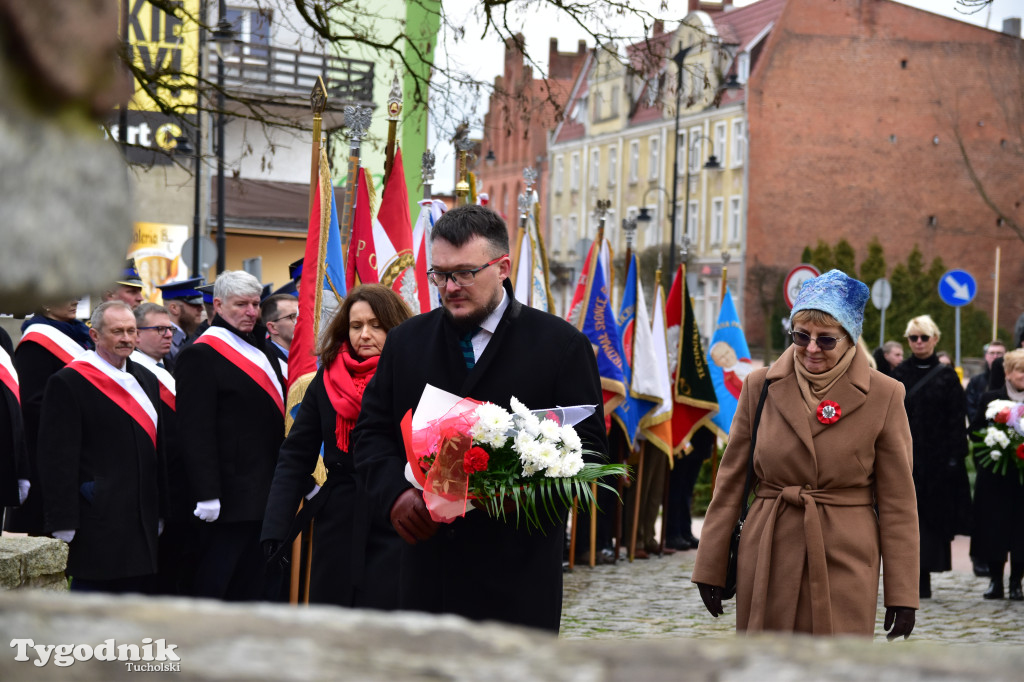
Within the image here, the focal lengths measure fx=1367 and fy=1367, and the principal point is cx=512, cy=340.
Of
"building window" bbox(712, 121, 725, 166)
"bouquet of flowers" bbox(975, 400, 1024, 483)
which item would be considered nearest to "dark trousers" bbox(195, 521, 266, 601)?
"bouquet of flowers" bbox(975, 400, 1024, 483)

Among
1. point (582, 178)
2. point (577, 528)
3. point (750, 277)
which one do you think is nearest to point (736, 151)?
point (750, 277)

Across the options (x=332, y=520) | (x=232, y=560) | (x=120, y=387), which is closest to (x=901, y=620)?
(x=332, y=520)

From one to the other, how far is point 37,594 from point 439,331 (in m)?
3.04

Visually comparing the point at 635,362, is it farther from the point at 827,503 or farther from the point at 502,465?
the point at 502,465

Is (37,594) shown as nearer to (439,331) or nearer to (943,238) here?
(439,331)

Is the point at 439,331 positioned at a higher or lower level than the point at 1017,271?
lower

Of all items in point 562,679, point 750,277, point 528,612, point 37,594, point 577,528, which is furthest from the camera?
point 750,277

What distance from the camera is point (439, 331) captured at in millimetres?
4586

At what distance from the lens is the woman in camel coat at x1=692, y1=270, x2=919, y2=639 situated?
16.1ft

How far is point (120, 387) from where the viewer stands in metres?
7.25

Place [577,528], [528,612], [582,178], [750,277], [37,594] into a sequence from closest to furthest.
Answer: [37,594] < [528,612] < [577,528] < [750,277] < [582,178]

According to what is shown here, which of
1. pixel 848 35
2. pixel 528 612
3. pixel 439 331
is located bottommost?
pixel 528 612

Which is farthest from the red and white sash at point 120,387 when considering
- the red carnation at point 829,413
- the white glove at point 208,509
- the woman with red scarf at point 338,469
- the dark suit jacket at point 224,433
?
the red carnation at point 829,413

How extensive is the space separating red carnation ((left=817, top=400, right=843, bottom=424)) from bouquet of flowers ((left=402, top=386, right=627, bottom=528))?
1.13m
